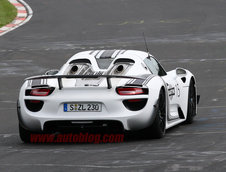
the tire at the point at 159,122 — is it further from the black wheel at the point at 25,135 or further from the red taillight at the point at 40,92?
the black wheel at the point at 25,135

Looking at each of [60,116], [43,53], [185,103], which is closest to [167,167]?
[60,116]

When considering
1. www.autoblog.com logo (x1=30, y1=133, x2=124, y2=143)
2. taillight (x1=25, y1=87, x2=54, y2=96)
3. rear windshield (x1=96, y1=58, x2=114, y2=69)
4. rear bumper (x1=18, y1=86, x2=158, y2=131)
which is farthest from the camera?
rear windshield (x1=96, y1=58, x2=114, y2=69)

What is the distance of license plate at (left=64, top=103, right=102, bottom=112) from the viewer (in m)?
9.69

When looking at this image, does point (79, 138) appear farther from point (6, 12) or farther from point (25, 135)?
point (6, 12)

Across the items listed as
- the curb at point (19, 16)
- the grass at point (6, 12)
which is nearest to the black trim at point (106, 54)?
the curb at point (19, 16)

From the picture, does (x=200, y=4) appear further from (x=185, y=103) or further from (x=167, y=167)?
(x=167, y=167)

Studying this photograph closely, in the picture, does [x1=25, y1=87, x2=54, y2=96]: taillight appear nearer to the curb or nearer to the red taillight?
the red taillight

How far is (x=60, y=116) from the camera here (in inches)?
384

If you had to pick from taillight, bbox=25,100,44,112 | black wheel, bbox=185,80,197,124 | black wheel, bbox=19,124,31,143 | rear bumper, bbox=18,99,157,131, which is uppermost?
taillight, bbox=25,100,44,112

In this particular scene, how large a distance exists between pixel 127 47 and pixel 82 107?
12783 mm

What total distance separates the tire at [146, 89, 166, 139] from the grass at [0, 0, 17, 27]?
1832 centimetres

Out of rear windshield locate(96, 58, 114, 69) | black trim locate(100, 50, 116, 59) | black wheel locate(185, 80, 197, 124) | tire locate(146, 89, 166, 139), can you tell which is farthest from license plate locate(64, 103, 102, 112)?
black wheel locate(185, 80, 197, 124)

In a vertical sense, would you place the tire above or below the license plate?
below

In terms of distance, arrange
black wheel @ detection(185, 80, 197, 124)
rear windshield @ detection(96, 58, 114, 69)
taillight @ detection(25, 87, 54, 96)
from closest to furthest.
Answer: taillight @ detection(25, 87, 54, 96), rear windshield @ detection(96, 58, 114, 69), black wheel @ detection(185, 80, 197, 124)
